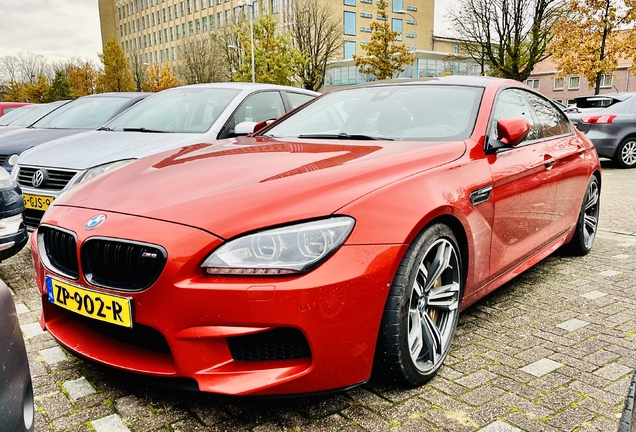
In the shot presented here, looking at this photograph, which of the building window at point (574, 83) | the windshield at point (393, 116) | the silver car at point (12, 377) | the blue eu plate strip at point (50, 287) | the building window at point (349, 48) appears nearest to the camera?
the silver car at point (12, 377)

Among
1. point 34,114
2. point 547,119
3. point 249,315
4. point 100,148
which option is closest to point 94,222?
point 249,315

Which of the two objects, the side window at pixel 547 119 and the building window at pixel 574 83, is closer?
the side window at pixel 547 119

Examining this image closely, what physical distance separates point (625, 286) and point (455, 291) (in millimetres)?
2079

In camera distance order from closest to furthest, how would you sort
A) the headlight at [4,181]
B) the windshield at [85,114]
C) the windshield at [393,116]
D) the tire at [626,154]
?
the windshield at [393,116] < the headlight at [4,181] < the windshield at [85,114] < the tire at [626,154]

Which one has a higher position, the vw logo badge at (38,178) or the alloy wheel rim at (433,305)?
the vw logo badge at (38,178)

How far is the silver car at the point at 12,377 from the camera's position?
1.35 meters

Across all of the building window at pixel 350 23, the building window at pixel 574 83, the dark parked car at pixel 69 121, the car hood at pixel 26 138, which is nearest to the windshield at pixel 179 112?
the car hood at pixel 26 138

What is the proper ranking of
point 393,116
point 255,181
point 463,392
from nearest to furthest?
point 255,181 < point 463,392 < point 393,116

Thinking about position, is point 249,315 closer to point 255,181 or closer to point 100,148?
point 255,181

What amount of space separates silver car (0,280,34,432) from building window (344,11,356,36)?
2407 inches

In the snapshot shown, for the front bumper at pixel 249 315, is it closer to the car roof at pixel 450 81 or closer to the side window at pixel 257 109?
the car roof at pixel 450 81

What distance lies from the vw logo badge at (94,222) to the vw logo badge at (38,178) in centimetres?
273

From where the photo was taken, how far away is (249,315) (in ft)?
6.33

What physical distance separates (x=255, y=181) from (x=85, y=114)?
5.90m
